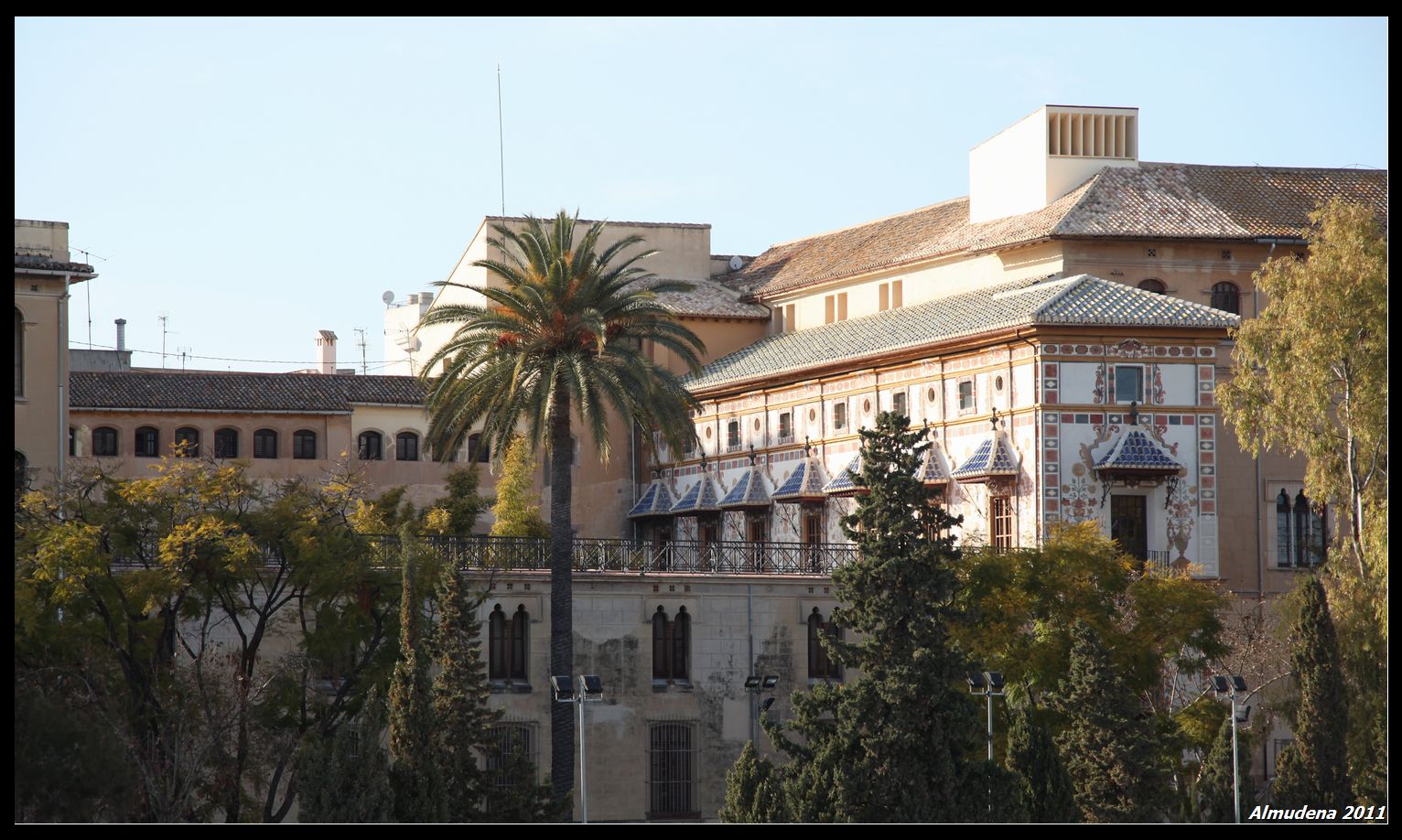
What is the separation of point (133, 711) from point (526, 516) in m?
21.5

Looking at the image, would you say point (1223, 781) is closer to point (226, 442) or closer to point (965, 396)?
point (965, 396)

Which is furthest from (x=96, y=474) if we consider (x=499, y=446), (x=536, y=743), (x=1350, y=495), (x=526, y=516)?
(x=1350, y=495)

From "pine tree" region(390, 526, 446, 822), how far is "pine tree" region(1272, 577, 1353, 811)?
1471cm

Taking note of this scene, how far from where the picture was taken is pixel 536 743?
151ft

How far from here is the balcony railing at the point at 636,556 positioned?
46.5 metres

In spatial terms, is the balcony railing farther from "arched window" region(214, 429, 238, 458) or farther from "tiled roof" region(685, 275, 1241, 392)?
"arched window" region(214, 429, 238, 458)

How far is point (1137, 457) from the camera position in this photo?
1933 inches

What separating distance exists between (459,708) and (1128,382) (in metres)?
20.0

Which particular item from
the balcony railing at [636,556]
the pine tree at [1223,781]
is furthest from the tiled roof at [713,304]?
the pine tree at [1223,781]

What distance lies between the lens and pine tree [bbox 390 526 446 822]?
33531 millimetres

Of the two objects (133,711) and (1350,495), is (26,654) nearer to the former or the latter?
(133,711)

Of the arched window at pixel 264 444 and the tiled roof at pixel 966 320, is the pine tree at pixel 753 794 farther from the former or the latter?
the arched window at pixel 264 444

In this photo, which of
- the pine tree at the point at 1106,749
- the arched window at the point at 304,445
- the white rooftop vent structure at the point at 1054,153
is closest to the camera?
the pine tree at the point at 1106,749

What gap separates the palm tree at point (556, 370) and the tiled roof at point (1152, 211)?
16240mm
